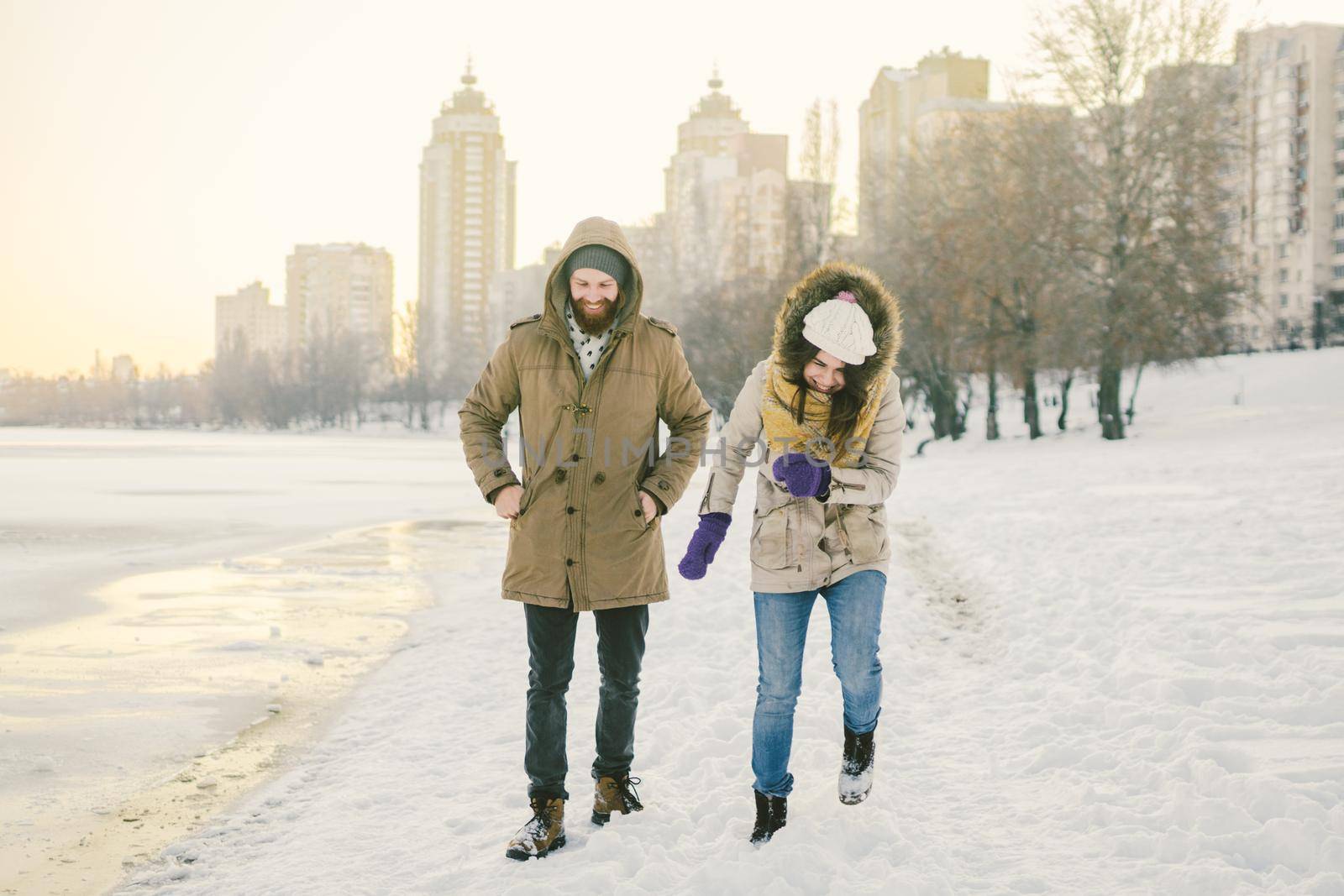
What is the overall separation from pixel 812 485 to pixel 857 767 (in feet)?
3.61

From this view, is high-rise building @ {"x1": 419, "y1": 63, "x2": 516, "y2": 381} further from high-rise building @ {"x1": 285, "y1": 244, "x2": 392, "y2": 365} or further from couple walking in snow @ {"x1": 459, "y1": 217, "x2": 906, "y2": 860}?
couple walking in snow @ {"x1": 459, "y1": 217, "x2": 906, "y2": 860}

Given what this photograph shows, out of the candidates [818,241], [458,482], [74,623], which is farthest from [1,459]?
[74,623]

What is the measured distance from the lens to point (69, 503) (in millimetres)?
19719

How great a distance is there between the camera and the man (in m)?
3.78

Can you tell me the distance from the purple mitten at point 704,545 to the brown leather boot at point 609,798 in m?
0.88

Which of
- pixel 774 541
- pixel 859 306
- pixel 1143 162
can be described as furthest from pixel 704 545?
pixel 1143 162

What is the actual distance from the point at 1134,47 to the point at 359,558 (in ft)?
73.5

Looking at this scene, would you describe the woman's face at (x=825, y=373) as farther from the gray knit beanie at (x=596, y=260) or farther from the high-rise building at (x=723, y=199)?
the high-rise building at (x=723, y=199)

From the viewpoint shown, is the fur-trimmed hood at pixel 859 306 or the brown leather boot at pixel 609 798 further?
the brown leather boot at pixel 609 798

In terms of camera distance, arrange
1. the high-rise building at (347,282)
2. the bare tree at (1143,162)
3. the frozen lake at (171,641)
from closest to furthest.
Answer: the frozen lake at (171,641) → the bare tree at (1143,162) → the high-rise building at (347,282)

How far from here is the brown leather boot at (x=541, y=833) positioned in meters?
3.78

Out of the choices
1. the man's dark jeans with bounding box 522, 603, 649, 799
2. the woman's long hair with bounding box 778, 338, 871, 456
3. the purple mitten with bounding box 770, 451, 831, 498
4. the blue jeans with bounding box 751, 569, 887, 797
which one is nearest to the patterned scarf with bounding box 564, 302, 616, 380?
the woman's long hair with bounding box 778, 338, 871, 456

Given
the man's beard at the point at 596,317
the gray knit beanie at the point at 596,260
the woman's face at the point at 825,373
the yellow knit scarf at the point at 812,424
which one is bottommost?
the yellow knit scarf at the point at 812,424

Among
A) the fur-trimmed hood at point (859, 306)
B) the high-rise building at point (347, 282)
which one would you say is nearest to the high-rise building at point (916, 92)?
the high-rise building at point (347, 282)
